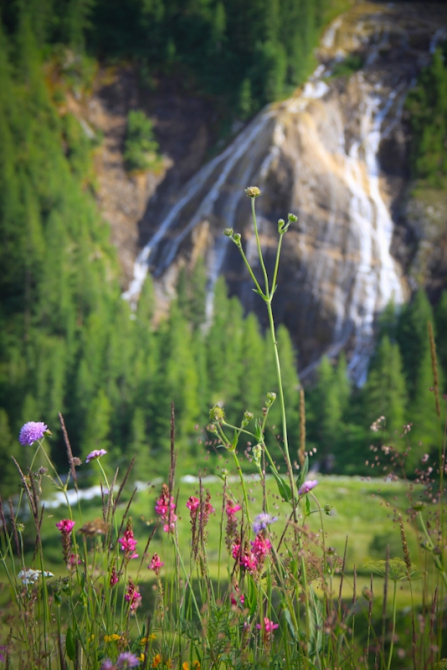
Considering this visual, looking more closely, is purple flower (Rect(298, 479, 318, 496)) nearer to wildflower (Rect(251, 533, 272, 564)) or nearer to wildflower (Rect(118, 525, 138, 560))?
wildflower (Rect(251, 533, 272, 564))

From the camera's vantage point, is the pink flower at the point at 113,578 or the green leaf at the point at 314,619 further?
the pink flower at the point at 113,578

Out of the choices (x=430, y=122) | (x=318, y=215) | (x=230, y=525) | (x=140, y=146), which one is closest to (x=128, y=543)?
(x=230, y=525)

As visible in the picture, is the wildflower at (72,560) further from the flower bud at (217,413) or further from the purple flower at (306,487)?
the purple flower at (306,487)

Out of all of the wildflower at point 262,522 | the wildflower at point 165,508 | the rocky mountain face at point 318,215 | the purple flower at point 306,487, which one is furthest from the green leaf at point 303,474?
the rocky mountain face at point 318,215

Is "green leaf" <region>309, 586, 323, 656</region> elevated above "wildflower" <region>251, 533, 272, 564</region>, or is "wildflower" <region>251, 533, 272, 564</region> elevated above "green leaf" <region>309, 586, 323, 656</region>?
"wildflower" <region>251, 533, 272, 564</region>

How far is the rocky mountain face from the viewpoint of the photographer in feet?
113

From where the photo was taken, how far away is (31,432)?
1.97 meters

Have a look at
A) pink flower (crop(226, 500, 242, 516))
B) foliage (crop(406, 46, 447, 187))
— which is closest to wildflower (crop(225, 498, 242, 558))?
pink flower (crop(226, 500, 242, 516))

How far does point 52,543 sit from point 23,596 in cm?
2012

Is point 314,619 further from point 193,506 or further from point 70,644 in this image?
point 70,644

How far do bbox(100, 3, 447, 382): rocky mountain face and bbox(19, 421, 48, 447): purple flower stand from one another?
31.4 m

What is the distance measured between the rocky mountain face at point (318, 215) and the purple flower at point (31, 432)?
31.4m

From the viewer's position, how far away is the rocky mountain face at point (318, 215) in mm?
34344

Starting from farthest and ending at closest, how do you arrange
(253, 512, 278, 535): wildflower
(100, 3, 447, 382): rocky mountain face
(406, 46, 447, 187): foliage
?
(406, 46, 447, 187): foliage
(100, 3, 447, 382): rocky mountain face
(253, 512, 278, 535): wildflower
